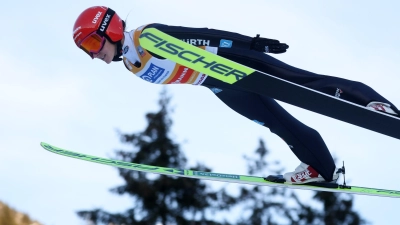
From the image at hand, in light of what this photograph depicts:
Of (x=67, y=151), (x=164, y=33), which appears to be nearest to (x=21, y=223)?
(x=67, y=151)

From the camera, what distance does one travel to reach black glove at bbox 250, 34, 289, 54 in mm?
4980

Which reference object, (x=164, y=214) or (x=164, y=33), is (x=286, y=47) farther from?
(x=164, y=214)

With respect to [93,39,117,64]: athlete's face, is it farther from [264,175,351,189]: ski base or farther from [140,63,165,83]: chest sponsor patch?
[264,175,351,189]: ski base

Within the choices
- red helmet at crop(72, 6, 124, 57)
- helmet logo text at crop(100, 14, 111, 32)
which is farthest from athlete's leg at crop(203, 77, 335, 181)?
helmet logo text at crop(100, 14, 111, 32)

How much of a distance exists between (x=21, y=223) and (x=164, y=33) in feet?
9.18

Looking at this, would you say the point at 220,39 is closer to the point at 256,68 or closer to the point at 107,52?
the point at 256,68

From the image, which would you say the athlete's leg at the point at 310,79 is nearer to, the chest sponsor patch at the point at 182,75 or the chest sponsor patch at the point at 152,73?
the chest sponsor patch at the point at 182,75

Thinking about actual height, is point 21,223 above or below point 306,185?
below

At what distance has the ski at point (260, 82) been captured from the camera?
452 cm

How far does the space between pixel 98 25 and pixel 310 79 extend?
1.83 m

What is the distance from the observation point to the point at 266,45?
4977mm

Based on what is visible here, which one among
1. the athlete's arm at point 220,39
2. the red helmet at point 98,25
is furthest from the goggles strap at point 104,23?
the athlete's arm at point 220,39

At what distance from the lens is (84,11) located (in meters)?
5.21

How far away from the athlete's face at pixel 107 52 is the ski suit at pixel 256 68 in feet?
0.33
